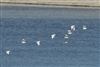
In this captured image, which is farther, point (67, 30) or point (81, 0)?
point (81, 0)

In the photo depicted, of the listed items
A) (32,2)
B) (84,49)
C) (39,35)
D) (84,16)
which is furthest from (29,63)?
(32,2)

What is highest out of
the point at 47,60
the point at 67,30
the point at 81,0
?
the point at 47,60

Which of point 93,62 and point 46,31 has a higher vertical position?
point 93,62

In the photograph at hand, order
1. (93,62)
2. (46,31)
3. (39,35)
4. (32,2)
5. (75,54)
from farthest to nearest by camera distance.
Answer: (32,2) → (46,31) → (39,35) → (75,54) → (93,62)

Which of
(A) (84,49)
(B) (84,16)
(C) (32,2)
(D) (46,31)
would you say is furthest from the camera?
(C) (32,2)

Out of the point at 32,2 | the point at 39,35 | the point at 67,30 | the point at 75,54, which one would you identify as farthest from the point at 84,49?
the point at 32,2

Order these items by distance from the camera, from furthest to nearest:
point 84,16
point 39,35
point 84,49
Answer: point 84,16, point 39,35, point 84,49

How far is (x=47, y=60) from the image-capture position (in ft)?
17.7

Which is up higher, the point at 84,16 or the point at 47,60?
the point at 47,60

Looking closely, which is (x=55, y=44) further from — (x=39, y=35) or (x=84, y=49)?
(x=39, y=35)

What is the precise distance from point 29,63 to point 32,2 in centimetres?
831

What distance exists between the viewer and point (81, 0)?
13.6 metres

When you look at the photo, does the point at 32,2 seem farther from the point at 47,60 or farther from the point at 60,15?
the point at 47,60

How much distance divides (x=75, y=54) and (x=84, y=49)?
43 centimetres
